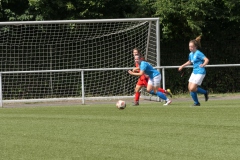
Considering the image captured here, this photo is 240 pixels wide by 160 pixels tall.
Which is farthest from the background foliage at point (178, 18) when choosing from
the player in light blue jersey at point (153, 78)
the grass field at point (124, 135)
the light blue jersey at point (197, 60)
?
the grass field at point (124, 135)

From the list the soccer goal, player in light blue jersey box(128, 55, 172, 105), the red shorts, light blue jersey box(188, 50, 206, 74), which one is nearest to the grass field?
light blue jersey box(188, 50, 206, 74)

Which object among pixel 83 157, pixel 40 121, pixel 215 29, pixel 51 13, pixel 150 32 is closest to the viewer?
pixel 83 157

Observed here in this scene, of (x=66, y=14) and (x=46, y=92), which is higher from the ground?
(x=66, y=14)

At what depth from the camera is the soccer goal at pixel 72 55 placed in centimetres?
2153

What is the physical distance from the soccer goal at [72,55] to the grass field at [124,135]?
20.7ft

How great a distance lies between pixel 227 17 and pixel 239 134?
50.8 feet

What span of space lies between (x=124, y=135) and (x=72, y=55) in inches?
483

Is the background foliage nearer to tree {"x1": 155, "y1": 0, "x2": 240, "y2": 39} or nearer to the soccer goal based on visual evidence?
tree {"x1": 155, "y1": 0, "x2": 240, "y2": 39}

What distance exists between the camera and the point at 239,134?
34.5ft

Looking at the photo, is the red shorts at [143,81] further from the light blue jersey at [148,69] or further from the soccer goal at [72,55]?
the soccer goal at [72,55]

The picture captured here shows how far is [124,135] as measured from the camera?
1062cm

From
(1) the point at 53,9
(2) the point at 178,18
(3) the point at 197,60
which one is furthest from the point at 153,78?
(2) the point at 178,18

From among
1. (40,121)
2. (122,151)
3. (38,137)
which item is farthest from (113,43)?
(122,151)

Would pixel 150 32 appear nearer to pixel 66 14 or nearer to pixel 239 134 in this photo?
pixel 66 14
